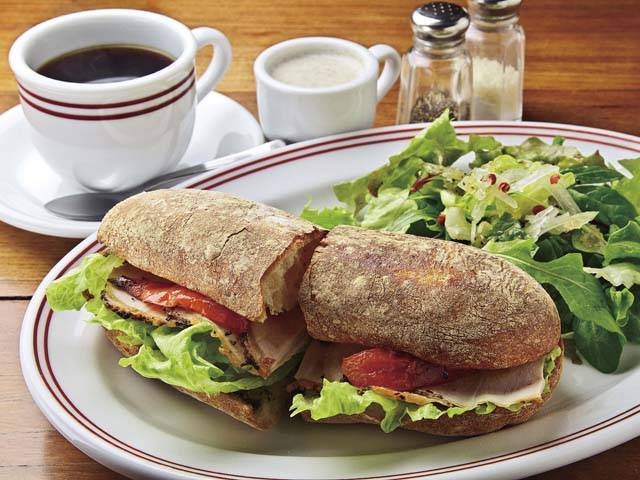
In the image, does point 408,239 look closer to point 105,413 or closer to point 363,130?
point 105,413

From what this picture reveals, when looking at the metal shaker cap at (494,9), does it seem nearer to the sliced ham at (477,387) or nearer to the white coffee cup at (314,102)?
the white coffee cup at (314,102)

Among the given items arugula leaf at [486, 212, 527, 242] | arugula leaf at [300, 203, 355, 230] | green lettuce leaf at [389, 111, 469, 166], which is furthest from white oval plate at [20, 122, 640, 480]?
green lettuce leaf at [389, 111, 469, 166]

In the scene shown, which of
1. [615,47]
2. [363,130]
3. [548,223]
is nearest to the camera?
[548,223]

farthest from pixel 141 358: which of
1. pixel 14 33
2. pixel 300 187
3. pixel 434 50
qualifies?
pixel 14 33

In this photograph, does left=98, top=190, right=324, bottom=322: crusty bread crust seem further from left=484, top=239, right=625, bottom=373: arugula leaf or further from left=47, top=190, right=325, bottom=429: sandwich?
left=484, top=239, right=625, bottom=373: arugula leaf

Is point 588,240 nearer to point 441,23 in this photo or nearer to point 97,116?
point 441,23

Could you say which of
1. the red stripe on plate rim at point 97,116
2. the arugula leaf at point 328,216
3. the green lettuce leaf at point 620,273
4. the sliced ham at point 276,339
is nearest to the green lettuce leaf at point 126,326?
the sliced ham at point 276,339
